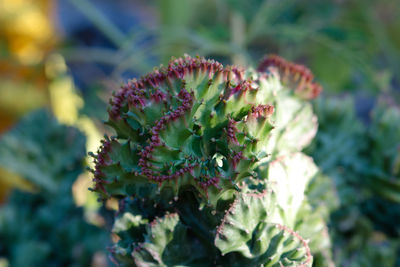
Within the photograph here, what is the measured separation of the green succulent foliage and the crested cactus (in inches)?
15.9

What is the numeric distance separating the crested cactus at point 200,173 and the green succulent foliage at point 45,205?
15.9 inches

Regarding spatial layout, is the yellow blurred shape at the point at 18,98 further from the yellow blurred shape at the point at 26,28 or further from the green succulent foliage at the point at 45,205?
the green succulent foliage at the point at 45,205

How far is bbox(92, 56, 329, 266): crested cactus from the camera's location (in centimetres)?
40

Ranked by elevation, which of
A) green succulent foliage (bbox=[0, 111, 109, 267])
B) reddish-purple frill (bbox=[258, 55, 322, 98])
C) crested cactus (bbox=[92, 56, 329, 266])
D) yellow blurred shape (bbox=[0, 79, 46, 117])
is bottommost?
crested cactus (bbox=[92, 56, 329, 266])

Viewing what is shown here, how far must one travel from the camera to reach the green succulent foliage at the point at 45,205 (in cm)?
84

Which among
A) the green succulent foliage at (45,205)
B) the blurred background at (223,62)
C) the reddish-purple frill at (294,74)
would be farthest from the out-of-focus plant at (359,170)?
the green succulent foliage at (45,205)

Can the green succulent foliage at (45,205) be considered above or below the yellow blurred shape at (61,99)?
below

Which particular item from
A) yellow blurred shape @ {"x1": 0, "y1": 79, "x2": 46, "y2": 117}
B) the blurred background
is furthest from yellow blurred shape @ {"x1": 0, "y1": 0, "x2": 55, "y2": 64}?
yellow blurred shape @ {"x1": 0, "y1": 79, "x2": 46, "y2": 117}

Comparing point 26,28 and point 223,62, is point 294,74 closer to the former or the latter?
point 223,62

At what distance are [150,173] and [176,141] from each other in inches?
1.7

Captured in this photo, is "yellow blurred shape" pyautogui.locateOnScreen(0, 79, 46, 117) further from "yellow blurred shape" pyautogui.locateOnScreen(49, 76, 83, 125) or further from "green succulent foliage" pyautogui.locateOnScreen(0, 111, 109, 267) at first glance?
"green succulent foliage" pyautogui.locateOnScreen(0, 111, 109, 267)

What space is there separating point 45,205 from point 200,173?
2.24 ft

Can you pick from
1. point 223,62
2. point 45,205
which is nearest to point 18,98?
point 45,205

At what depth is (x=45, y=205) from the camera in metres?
0.95
